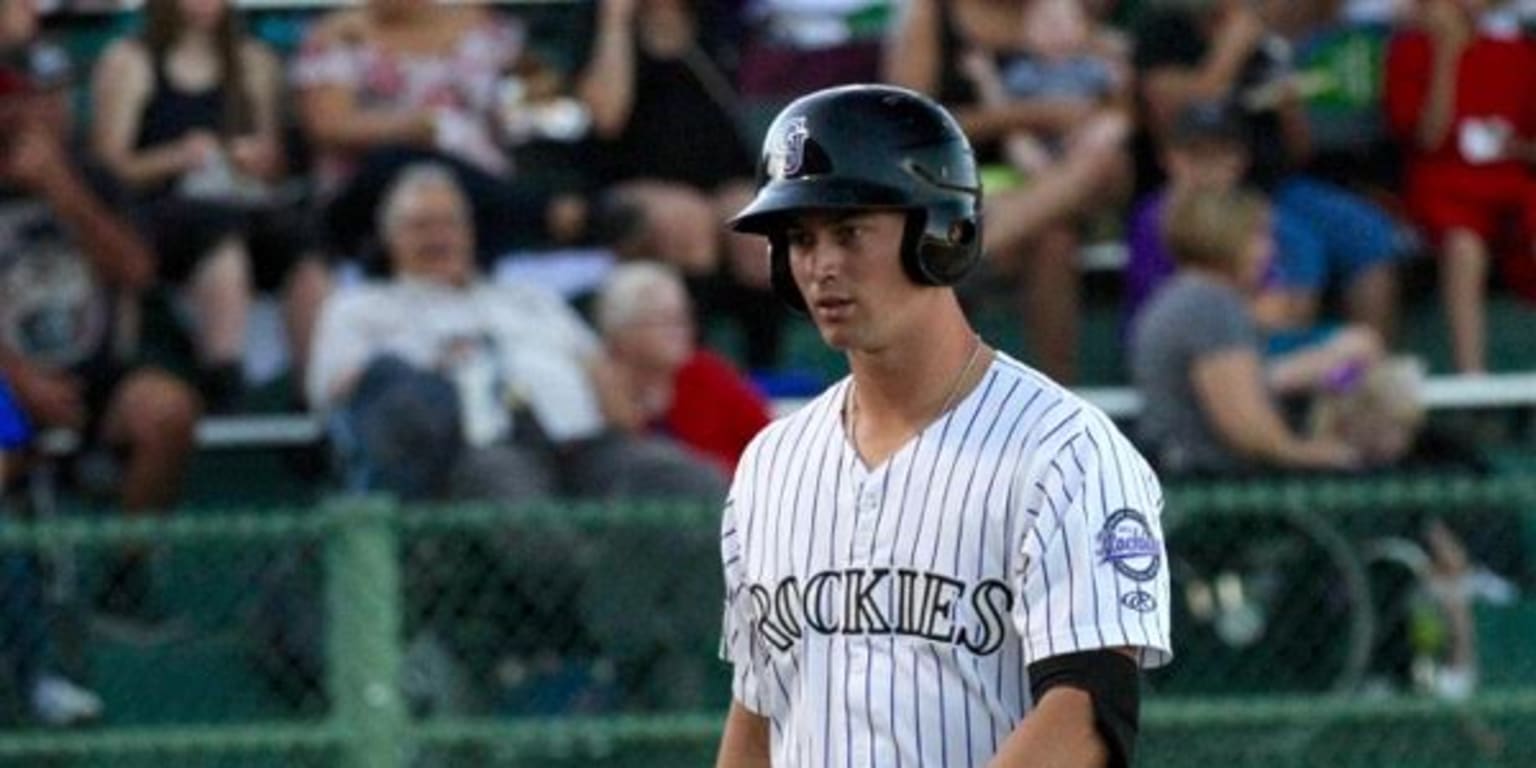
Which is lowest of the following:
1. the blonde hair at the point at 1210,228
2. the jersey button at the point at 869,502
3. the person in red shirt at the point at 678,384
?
the person in red shirt at the point at 678,384

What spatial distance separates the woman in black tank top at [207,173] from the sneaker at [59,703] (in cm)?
161

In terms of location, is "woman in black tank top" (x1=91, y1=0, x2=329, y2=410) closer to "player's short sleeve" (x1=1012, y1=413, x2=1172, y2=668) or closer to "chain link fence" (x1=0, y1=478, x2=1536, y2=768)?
"chain link fence" (x1=0, y1=478, x2=1536, y2=768)

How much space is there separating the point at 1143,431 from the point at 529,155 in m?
2.14

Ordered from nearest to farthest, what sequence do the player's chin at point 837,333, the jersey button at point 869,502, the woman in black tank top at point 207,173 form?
1. the player's chin at point 837,333
2. the jersey button at point 869,502
3. the woman in black tank top at point 207,173

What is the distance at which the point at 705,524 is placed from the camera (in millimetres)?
8359

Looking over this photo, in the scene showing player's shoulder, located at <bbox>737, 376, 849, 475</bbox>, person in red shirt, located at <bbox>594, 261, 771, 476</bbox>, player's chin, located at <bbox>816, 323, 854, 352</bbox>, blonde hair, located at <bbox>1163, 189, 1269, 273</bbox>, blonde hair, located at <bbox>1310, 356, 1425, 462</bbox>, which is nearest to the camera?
player's chin, located at <bbox>816, 323, 854, 352</bbox>

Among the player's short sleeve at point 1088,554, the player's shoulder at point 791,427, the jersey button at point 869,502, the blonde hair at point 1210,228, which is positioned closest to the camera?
the player's short sleeve at point 1088,554

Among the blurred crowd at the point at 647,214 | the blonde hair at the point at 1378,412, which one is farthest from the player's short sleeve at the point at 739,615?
the blonde hair at the point at 1378,412

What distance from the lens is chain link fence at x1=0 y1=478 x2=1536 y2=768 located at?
8.40 m

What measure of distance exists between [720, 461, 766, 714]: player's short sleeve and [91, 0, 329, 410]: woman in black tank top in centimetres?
569

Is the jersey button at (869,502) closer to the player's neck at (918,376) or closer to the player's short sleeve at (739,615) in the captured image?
the player's neck at (918,376)

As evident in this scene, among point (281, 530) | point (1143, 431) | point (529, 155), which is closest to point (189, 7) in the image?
point (529, 155)

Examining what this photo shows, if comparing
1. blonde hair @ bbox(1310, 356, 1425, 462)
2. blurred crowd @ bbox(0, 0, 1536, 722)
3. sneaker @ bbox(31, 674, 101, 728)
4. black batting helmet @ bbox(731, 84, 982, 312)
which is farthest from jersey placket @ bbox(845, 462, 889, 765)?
blonde hair @ bbox(1310, 356, 1425, 462)

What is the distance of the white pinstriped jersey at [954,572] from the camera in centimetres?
411
